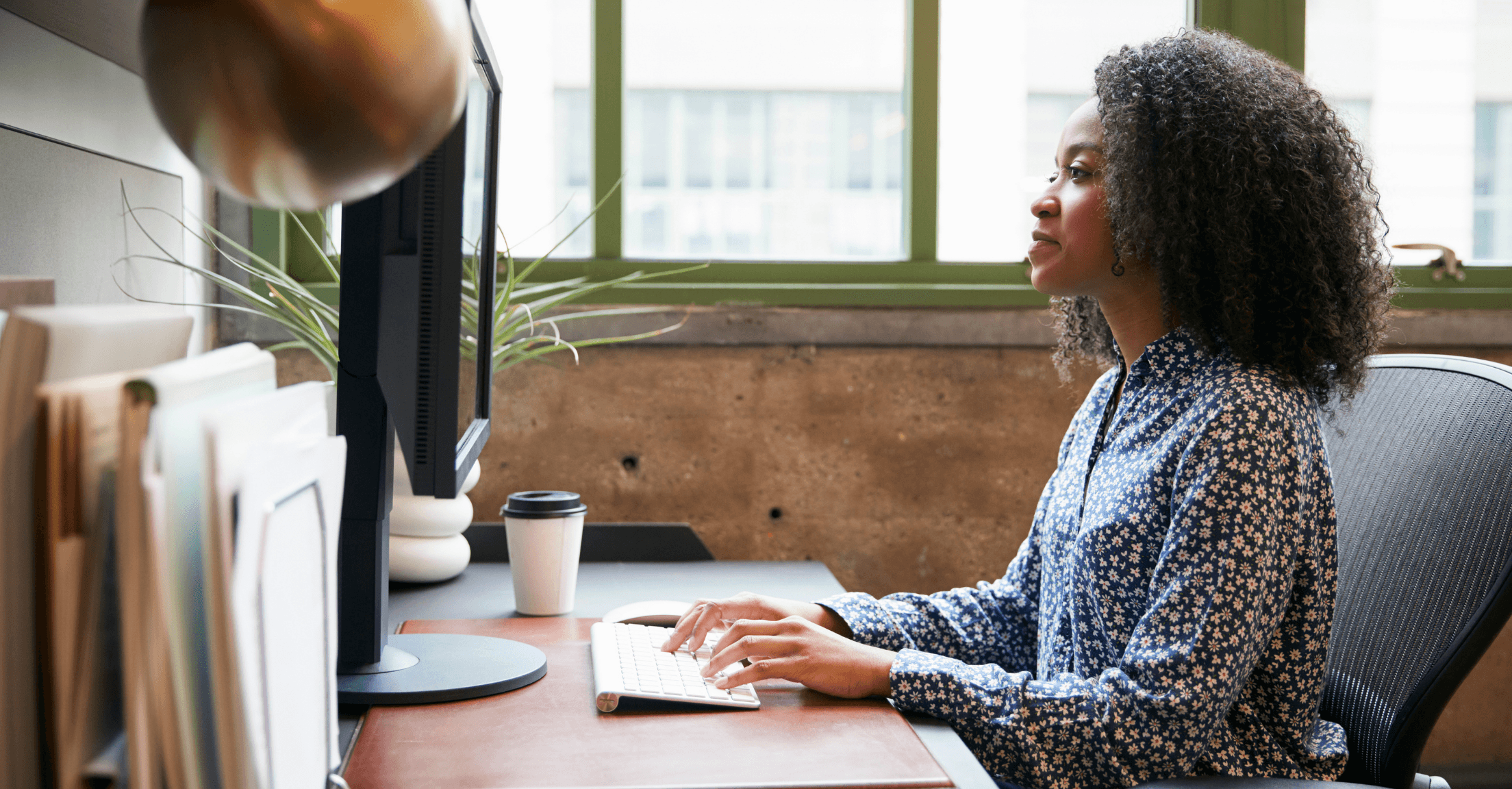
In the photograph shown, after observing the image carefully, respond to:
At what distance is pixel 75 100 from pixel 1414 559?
1.46 meters

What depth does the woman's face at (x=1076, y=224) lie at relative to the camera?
3.68ft

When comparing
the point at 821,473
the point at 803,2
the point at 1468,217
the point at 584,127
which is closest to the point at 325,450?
the point at 821,473

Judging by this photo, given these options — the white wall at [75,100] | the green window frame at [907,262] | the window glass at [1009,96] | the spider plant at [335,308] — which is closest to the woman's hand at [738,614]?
the spider plant at [335,308]

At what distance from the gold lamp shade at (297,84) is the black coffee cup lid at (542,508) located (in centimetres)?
80

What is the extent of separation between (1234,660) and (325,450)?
2.38 ft

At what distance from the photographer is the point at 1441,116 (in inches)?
86.2

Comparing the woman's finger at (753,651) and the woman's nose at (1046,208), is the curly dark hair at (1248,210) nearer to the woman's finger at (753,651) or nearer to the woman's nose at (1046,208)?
the woman's nose at (1046,208)

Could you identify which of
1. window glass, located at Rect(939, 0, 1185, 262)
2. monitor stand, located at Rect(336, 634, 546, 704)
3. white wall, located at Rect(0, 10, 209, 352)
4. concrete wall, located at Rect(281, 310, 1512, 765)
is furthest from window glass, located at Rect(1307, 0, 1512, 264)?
white wall, located at Rect(0, 10, 209, 352)

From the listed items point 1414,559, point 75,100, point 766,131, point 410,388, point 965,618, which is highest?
point 766,131

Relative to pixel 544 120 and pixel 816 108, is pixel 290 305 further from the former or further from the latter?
pixel 816 108

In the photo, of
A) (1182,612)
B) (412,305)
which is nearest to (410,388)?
(412,305)

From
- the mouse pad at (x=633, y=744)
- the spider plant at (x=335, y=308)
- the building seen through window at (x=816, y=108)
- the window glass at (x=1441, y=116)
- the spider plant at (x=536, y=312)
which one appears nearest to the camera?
the mouse pad at (x=633, y=744)

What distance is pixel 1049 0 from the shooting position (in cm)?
211

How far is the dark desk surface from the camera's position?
47.9 inches
